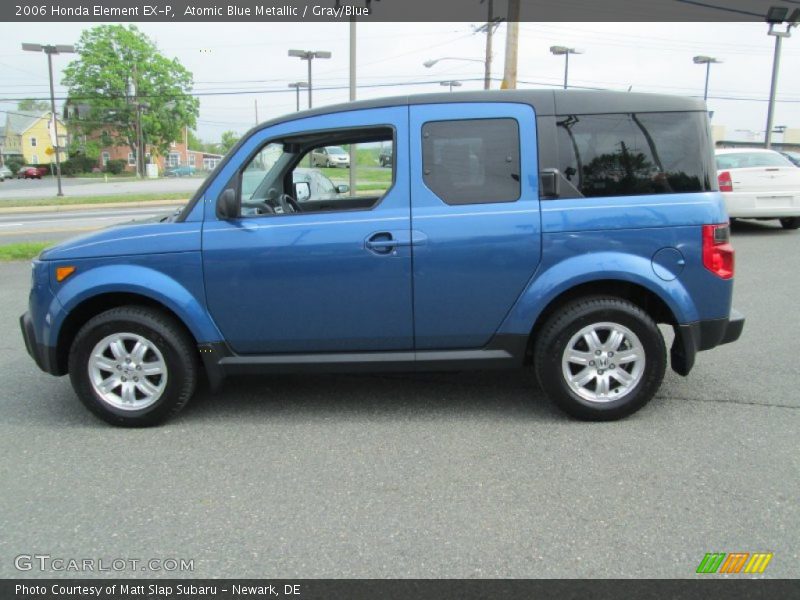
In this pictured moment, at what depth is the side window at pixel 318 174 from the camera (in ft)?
13.6

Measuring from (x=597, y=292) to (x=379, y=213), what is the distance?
144 centimetres

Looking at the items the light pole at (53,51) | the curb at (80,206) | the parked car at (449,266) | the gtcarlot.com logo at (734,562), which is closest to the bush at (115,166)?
the light pole at (53,51)

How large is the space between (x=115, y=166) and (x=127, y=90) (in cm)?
1063

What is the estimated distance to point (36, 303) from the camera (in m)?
4.11

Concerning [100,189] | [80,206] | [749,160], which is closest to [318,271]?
[749,160]

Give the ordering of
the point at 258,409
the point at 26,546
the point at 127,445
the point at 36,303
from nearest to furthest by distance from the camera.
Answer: the point at 26,546
the point at 127,445
the point at 36,303
the point at 258,409

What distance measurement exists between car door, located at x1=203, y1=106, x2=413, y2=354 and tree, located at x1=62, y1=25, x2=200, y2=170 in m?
68.9

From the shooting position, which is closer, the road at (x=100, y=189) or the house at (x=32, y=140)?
the road at (x=100, y=189)

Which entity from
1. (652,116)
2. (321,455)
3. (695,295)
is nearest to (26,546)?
(321,455)

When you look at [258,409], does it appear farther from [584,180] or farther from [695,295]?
[695,295]

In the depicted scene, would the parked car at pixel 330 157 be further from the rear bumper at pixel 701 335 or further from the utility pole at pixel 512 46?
the utility pole at pixel 512 46

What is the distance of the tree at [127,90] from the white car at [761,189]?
213 feet
